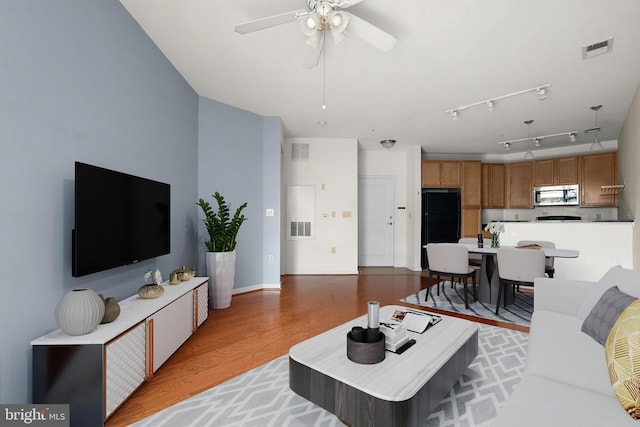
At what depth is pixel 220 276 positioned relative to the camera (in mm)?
3580

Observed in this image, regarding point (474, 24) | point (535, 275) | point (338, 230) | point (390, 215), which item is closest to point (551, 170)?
point (390, 215)

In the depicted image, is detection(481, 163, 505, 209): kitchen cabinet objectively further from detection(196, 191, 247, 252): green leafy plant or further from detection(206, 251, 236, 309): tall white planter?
detection(206, 251, 236, 309): tall white planter

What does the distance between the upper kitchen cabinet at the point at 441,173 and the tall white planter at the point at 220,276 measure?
181 inches

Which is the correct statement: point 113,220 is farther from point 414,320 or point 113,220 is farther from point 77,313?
point 414,320

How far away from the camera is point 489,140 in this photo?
19.0 feet

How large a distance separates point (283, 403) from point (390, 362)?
29.0 inches

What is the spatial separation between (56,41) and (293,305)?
3244 mm

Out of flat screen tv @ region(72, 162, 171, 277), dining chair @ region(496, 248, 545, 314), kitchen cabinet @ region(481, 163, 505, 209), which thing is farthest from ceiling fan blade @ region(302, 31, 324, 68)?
kitchen cabinet @ region(481, 163, 505, 209)

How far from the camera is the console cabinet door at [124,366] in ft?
5.40

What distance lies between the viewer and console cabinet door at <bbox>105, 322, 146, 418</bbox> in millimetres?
1646

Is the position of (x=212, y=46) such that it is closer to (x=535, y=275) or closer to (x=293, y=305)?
(x=293, y=305)

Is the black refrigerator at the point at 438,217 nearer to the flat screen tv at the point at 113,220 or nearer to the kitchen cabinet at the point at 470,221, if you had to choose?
the kitchen cabinet at the point at 470,221

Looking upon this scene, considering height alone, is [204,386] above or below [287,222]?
below

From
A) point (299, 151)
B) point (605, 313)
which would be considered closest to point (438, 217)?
point (299, 151)
